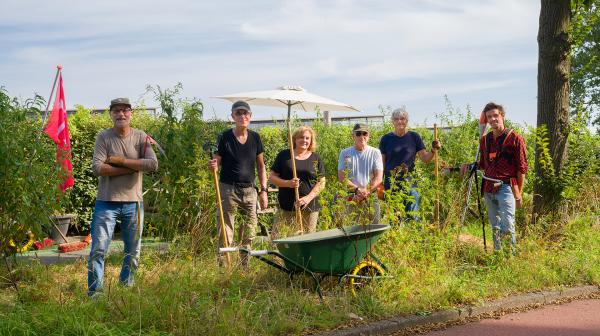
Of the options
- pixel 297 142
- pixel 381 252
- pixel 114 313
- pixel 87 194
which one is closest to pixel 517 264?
pixel 381 252

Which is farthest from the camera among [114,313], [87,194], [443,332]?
[87,194]

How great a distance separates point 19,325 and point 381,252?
3.57 m

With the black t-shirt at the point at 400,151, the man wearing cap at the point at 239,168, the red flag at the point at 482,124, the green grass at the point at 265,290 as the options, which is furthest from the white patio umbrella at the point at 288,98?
the green grass at the point at 265,290

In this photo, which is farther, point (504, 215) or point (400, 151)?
point (400, 151)

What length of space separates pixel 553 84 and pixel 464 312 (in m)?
4.51

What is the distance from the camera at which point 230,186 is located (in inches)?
309

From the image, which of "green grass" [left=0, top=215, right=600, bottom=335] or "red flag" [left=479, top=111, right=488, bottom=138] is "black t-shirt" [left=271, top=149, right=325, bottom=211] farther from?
"red flag" [left=479, top=111, right=488, bottom=138]

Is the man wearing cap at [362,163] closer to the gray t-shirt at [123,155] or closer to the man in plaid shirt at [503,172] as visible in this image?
the man in plaid shirt at [503,172]

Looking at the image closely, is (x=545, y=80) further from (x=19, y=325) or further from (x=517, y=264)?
(x=19, y=325)

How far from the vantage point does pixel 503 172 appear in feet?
26.9

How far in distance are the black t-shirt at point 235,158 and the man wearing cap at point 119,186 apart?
3.53ft

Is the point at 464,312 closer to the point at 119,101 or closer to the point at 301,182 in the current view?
the point at 301,182

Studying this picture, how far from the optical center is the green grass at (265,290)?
5.21 meters

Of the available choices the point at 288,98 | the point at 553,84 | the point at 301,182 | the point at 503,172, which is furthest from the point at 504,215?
the point at 288,98
